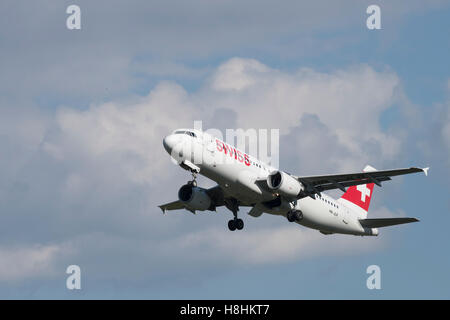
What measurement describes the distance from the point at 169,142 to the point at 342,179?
47.3 feet

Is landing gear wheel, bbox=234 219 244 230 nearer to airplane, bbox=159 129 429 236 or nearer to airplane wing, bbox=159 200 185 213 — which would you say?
airplane, bbox=159 129 429 236

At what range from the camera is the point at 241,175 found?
58.1m

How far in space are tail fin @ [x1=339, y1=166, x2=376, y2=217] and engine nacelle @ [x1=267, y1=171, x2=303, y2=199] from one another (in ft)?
42.7

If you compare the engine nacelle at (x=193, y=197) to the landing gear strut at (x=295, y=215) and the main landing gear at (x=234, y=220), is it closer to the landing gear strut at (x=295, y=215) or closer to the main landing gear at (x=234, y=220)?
the main landing gear at (x=234, y=220)

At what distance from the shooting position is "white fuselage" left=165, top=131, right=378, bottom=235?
55.7m

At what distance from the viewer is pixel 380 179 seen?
Answer: 60688 millimetres

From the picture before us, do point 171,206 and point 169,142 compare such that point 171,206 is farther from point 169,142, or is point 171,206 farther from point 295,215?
point 169,142

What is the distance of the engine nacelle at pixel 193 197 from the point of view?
2488 inches

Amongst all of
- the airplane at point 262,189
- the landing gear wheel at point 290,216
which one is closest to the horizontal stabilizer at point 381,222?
the airplane at point 262,189

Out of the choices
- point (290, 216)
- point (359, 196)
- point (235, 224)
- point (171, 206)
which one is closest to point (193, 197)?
point (235, 224)

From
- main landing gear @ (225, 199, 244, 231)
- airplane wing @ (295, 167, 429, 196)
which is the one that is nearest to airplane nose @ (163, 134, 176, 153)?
airplane wing @ (295, 167, 429, 196)
